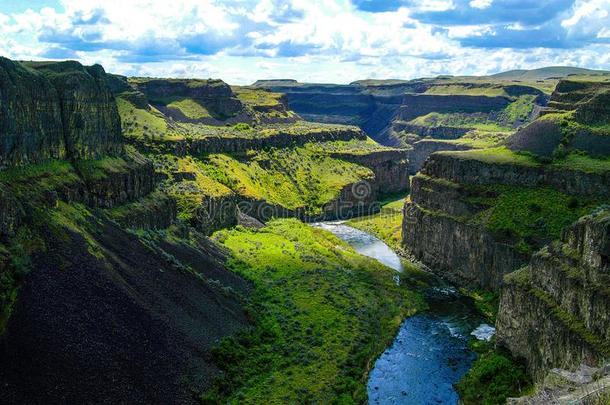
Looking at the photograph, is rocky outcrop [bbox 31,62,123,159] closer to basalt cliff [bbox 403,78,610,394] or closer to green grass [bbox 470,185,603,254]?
basalt cliff [bbox 403,78,610,394]

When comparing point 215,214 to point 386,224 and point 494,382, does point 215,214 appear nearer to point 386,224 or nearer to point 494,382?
point 386,224

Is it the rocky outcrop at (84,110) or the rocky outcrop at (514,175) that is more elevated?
the rocky outcrop at (84,110)

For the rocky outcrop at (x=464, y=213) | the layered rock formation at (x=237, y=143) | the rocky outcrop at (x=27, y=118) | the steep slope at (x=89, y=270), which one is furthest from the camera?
the layered rock formation at (x=237, y=143)

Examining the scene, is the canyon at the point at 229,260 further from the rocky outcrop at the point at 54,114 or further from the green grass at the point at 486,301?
the green grass at the point at 486,301

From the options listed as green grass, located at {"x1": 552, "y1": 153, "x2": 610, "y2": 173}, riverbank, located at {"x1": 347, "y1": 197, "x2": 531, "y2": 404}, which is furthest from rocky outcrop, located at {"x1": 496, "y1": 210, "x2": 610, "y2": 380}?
green grass, located at {"x1": 552, "y1": 153, "x2": 610, "y2": 173}

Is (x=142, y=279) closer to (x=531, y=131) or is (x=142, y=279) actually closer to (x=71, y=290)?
(x=71, y=290)

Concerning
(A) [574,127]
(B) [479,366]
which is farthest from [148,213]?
(A) [574,127]

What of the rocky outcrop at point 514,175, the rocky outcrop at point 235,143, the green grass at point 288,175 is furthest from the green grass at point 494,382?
the rocky outcrop at point 235,143
